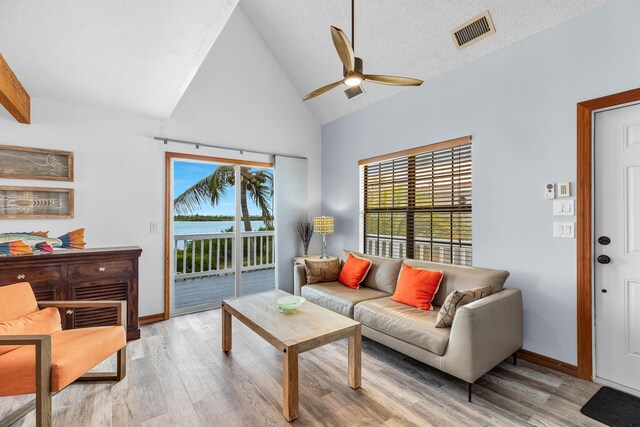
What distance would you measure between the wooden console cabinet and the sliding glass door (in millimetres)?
1238

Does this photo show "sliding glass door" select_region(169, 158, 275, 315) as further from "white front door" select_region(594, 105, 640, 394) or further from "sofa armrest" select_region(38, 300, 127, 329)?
"white front door" select_region(594, 105, 640, 394)

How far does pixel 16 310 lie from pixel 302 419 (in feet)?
7.13

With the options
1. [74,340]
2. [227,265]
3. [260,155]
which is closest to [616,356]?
[74,340]

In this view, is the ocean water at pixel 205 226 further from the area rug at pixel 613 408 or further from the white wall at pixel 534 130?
the area rug at pixel 613 408

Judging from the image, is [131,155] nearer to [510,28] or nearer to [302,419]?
[302,419]

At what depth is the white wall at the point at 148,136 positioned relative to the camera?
10.8ft

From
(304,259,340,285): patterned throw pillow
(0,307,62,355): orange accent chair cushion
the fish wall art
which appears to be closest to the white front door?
(304,259,340,285): patterned throw pillow

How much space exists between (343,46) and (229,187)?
339 centimetres

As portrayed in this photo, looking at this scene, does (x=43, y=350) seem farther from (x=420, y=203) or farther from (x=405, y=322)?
(x=420, y=203)

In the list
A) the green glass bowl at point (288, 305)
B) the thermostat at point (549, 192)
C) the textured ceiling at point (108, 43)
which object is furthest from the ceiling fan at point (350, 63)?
the green glass bowl at point (288, 305)

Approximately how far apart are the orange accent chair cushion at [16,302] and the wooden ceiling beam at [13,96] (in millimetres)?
1494

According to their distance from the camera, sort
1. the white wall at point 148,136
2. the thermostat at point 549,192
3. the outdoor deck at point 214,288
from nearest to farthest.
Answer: the thermostat at point 549,192 → the white wall at point 148,136 → the outdoor deck at point 214,288

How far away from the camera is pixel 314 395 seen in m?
2.19

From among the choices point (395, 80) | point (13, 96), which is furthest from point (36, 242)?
point (395, 80)
